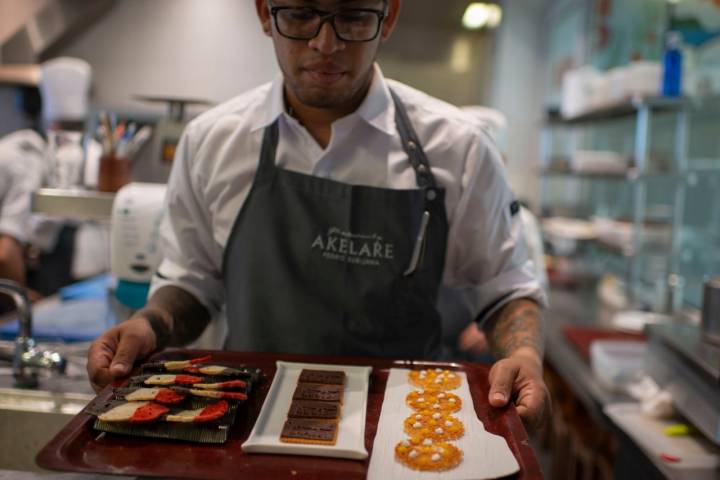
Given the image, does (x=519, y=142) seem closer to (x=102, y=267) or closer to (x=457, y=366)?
(x=102, y=267)

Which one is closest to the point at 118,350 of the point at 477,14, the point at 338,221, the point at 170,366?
the point at 170,366

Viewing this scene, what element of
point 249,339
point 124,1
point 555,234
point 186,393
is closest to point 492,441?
point 186,393

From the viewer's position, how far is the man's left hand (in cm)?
107

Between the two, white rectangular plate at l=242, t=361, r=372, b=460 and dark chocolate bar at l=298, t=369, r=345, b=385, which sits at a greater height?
dark chocolate bar at l=298, t=369, r=345, b=385

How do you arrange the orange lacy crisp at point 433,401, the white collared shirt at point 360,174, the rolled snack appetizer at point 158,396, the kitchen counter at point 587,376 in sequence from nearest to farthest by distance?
the rolled snack appetizer at point 158,396, the orange lacy crisp at point 433,401, the white collared shirt at point 360,174, the kitchen counter at point 587,376

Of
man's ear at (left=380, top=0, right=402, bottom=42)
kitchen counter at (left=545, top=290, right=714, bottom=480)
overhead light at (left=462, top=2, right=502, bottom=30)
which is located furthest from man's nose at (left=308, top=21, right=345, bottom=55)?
overhead light at (left=462, top=2, right=502, bottom=30)

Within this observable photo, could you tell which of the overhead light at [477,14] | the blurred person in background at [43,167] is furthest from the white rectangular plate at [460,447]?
the overhead light at [477,14]

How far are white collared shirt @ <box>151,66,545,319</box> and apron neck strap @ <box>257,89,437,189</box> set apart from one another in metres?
0.01

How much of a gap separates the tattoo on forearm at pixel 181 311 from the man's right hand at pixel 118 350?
15 cm

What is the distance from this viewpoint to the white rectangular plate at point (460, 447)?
86 centimetres

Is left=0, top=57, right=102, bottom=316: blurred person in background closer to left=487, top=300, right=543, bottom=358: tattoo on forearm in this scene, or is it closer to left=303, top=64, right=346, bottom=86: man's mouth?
left=303, top=64, right=346, bottom=86: man's mouth

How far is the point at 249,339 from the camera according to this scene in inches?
58.2

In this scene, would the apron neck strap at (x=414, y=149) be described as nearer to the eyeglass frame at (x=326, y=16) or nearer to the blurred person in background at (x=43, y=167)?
the eyeglass frame at (x=326, y=16)

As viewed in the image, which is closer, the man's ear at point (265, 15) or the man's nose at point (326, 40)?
the man's nose at point (326, 40)
